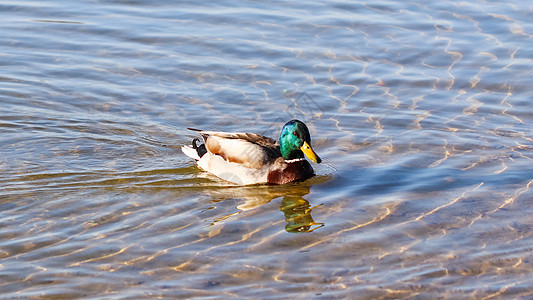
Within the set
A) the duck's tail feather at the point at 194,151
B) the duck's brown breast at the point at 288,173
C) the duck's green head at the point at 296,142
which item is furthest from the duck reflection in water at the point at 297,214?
the duck's tail feather at the point at 194,151

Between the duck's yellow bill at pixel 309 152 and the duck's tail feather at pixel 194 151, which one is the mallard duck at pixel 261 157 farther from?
the duck's tail feather at pixel 194 151

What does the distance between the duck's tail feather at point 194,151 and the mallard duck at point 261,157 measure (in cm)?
12

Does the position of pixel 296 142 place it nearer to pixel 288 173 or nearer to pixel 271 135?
pixel 288 173

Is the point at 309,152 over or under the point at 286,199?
over

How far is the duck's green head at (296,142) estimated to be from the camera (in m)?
9.25

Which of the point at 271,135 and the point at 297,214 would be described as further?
the point at 271,135

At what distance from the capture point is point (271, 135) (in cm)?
1084

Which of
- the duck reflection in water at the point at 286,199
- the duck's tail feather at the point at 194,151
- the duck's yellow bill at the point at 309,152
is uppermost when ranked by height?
the duck's yellow bill at the point at 309,152

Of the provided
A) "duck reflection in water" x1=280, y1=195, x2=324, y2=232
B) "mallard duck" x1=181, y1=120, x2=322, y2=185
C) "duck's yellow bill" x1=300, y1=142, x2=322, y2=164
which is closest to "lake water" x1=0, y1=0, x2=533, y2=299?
"duck reflection in water" x1=280, y1=195, x2=324, y2=232

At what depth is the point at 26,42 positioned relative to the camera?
13.4 metres

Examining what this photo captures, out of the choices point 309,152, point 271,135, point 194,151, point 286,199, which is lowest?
point 286,199

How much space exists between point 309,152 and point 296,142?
209 millimetres

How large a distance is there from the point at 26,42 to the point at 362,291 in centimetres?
865

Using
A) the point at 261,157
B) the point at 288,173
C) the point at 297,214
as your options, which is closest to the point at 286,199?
the point at 288,173
